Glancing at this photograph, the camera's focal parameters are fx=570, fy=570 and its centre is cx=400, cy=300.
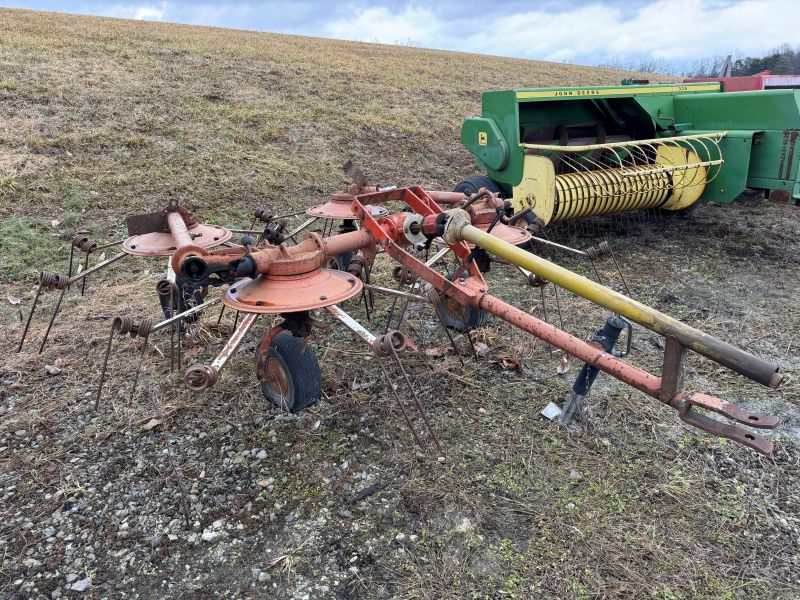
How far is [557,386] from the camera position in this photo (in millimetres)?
3059

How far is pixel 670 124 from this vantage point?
574cm

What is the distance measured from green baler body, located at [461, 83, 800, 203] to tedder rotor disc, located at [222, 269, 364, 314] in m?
2.97

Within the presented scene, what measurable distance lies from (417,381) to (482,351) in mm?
503

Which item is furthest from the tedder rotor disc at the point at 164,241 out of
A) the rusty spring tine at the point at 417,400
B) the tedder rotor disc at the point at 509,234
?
the rusty spring tine at the point at 417,400

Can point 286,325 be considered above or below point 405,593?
above

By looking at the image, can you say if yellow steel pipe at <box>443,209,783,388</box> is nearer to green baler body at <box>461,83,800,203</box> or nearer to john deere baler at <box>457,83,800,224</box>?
john deere baler at <box>457,83,800,224</box>

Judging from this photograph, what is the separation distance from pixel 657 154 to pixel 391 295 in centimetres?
373

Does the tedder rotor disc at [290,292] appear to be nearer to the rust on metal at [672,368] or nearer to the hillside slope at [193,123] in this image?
the rust on metal at [672,368]

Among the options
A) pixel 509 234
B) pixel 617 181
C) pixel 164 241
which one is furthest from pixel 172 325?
pixel 617 181

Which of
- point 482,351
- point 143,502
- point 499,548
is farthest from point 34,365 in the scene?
point 499,548

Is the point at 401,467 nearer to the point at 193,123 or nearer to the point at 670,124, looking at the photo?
the point at 670,124

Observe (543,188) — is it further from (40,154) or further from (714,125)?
(40,154)

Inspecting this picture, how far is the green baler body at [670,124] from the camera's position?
4.77 meters

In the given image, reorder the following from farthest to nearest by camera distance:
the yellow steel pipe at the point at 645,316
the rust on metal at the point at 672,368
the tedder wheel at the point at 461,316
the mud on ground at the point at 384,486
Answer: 1. the tedder wheel at the point at 461,316
2. the mud on ground at the point at 384,486
3. the rust on metal at the point at 672,368
4. the yellow steel pipe at the point at 645,316
